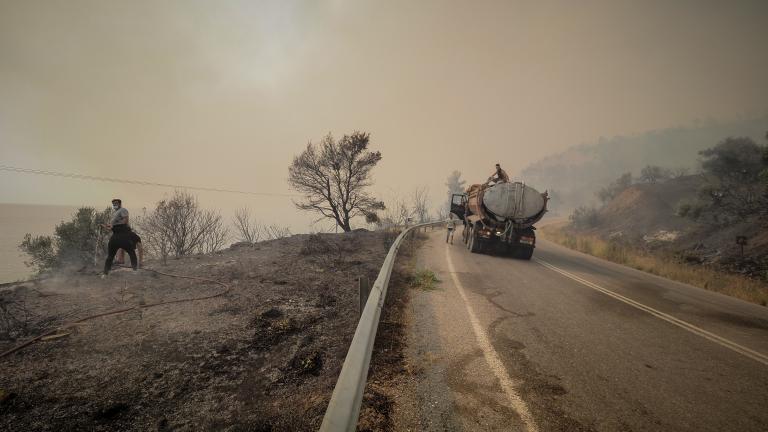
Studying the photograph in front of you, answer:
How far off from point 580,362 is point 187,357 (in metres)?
4.73

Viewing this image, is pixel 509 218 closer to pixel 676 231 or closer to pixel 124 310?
pixel 124 310

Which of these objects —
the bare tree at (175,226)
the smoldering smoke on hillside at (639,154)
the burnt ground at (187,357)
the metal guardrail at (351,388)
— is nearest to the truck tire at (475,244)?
the burnt ground at (187,357)

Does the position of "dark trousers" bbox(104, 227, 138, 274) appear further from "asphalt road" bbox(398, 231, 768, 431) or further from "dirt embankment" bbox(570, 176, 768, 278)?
"dirt embankment" bbox(570, 176, 768, 278)

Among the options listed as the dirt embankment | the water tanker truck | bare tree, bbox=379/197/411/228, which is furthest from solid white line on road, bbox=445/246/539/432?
bare tree, bbox=379/197/411/228

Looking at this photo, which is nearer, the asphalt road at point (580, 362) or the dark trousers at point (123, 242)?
the asphalt road at point (580, 362)

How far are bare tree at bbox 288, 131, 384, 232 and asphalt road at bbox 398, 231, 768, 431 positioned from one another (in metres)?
17.3

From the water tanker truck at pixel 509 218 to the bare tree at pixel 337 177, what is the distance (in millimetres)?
12925

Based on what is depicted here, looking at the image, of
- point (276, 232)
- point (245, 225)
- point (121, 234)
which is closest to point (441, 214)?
point (276, 232)

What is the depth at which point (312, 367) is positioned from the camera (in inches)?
131

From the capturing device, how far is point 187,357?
3.48m

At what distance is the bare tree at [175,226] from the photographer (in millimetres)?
23484

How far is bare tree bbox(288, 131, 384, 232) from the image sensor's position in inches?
899

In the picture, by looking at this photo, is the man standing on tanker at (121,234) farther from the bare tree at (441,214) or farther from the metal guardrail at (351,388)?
the bare tree at (441,214)

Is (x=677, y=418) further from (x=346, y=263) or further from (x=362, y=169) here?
(x=362, y=169)
